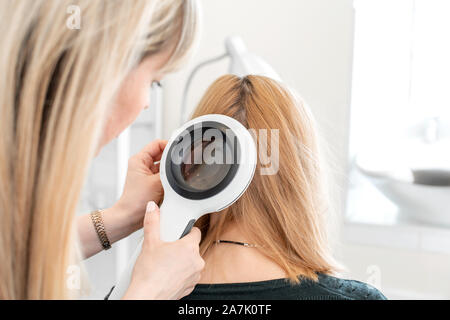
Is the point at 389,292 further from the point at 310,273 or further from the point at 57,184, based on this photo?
the point at 57,184

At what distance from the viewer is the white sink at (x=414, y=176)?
112cm

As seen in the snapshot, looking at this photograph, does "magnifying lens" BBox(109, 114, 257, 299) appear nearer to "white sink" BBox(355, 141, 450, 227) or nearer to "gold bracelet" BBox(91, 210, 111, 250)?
"gold bracelet" BBox(91, 210, 111, 250)

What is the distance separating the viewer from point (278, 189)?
0.62 metres

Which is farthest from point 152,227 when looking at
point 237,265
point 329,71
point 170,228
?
point 329,71

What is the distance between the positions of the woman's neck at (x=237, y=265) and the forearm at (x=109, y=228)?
15 centimetres

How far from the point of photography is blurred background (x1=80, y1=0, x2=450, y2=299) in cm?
113

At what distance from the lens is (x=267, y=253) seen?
1.92ft

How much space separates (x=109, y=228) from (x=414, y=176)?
0.84m

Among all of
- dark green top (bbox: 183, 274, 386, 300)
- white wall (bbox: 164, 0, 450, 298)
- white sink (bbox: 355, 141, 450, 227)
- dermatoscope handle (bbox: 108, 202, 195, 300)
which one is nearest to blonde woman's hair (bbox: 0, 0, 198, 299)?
dermatoscope handle (bbox: 108, 202, 195, 300)

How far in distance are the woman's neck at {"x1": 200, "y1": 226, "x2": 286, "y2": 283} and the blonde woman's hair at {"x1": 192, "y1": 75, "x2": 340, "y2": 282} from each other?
0.05 feet

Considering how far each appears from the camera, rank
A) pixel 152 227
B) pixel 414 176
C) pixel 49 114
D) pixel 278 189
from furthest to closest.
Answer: pixel 414 176 < pixel 278 189 < pixel 152 227 < pixel 49 114

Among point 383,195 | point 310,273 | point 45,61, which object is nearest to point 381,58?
point 383,195

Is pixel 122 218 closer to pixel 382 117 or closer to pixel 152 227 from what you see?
pixel 152 227

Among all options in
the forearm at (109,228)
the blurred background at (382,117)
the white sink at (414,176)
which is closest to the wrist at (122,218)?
the forearm at (109,228)
